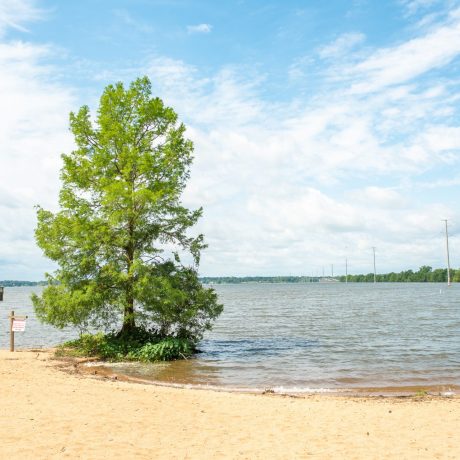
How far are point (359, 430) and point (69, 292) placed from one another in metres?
15.6

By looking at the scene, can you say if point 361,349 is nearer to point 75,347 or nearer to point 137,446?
point 75,347

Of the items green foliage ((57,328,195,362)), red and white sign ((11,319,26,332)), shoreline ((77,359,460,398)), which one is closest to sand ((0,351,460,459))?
shoreline ((77,359,460,398))

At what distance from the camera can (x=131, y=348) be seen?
2386cm

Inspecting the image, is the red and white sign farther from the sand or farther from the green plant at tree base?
the sand

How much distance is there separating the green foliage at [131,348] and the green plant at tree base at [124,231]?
91 mm

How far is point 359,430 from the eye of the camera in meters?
11.7

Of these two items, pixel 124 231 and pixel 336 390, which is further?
pixel 124 231

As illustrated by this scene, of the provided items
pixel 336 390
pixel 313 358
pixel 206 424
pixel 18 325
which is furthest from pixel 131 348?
pixel 206 424

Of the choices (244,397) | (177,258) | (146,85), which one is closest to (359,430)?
(244,397)

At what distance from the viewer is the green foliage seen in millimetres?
23344

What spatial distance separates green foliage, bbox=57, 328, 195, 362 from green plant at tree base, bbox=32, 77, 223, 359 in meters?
0.09

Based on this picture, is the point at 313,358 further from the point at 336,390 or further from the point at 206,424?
the point at 206,424

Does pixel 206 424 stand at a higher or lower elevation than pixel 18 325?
lower

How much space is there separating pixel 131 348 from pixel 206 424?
12544 millimetres
